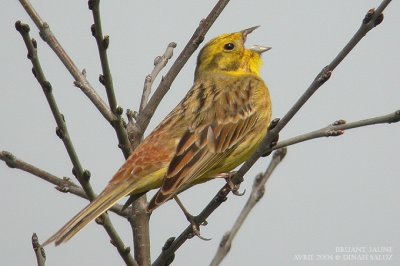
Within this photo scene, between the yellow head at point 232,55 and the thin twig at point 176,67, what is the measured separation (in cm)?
213

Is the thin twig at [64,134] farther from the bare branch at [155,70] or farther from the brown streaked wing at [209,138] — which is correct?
the bare branch at [155,70]

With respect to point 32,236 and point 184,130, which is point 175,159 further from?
point 32,236

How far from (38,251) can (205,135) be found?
205cm

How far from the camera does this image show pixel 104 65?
197 inches

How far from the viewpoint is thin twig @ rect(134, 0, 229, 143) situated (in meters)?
5.54

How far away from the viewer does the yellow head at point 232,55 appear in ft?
25.3

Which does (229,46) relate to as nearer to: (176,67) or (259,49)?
(259,49)

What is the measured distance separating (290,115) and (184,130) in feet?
7.03

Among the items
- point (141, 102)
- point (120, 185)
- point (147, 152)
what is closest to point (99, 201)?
point (120, 185)

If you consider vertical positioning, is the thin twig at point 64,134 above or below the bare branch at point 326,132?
above

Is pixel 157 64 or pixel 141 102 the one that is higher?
pixel 157 64

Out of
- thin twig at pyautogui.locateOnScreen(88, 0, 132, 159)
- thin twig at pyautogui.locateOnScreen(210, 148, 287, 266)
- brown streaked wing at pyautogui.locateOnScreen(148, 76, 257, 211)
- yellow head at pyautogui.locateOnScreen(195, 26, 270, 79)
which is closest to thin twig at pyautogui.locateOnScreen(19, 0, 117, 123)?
thin twig at pyautogui.locateOnScreen(88, 0, 132, 159)

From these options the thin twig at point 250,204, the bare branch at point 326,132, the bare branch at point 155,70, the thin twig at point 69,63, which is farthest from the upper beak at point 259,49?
the thin twig at point 250,204

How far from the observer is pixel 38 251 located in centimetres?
457
